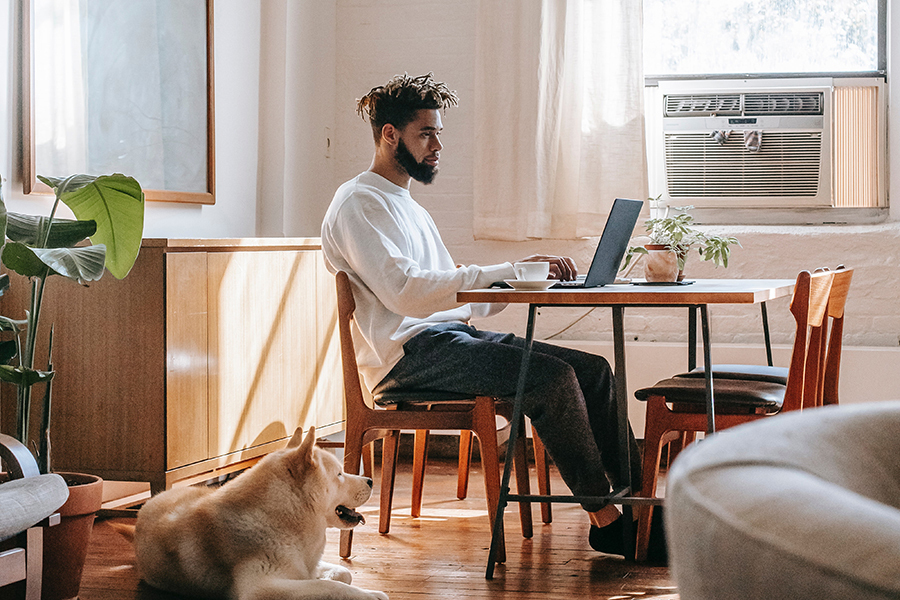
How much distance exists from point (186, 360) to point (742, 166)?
8.40ft

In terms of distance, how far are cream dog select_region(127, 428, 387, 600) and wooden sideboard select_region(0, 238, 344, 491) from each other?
293 millimetres

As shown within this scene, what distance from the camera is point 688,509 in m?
0.53

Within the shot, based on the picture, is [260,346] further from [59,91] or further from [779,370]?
[779,370]

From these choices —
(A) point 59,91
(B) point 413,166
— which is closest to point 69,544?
(A) point 59,91

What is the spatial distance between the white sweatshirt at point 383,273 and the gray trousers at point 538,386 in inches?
2.8

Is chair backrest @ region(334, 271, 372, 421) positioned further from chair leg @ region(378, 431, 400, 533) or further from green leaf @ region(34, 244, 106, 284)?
green leaf @ region(34, 244, 106, 284)

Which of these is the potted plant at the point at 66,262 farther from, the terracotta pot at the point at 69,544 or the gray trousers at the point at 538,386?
the gray trousers at the point at 538,386

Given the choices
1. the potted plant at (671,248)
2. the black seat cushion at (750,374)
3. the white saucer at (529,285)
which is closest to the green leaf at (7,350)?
the white saucer at (529,285)

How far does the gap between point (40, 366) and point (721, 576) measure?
2.40 metres

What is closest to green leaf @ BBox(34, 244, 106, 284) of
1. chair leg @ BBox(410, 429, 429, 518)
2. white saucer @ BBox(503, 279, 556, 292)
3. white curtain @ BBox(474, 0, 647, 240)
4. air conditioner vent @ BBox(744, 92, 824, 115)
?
white saucer @ BBox(503, 279, 556, 292)

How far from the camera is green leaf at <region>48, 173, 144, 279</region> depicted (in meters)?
2.26

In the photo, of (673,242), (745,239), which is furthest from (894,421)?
(745,239)

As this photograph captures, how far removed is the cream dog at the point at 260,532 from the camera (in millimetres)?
2047

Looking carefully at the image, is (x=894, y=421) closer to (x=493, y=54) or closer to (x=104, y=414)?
(x=104, y=414)
